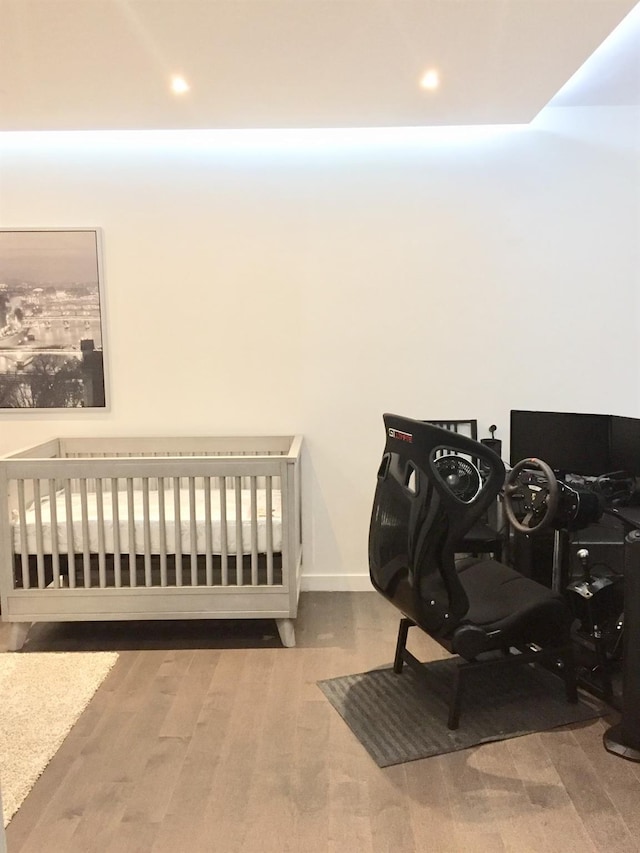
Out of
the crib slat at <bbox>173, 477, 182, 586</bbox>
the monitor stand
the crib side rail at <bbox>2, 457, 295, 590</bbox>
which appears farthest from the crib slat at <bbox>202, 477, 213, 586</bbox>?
the monitor stand

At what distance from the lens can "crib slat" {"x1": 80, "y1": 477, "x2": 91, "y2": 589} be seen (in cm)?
302

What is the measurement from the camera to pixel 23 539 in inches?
121

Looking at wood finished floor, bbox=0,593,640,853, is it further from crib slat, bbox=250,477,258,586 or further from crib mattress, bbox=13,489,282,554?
crib mattress, bbox=13,489,282,554

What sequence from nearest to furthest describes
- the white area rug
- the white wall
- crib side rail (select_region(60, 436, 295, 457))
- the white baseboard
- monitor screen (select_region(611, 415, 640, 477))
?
the white area rug → monitor screen (select_region(611, 415, 640, 477)) → the white wall → crib side rail (select_region(60, 436, 295, 457)) → the white baseboard

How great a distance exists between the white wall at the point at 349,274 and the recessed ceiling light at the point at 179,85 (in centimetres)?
59

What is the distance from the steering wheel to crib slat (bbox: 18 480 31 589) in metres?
2.11

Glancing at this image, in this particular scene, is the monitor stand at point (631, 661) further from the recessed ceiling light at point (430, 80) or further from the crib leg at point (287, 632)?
the recessed ceiling light at point (430, 80)

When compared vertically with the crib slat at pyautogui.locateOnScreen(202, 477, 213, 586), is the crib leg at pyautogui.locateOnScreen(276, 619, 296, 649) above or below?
below

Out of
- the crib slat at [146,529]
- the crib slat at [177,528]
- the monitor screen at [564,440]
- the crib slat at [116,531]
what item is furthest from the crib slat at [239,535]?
the monitor screen at [564,440]

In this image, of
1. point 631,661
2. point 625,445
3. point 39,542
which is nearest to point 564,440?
point 625,445

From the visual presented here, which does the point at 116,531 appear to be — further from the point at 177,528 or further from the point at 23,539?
the point at 23,539

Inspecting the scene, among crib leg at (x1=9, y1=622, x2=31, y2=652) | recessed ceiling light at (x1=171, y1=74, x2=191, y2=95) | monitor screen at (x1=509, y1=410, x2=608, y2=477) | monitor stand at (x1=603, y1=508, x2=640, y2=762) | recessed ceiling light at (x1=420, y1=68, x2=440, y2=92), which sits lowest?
crib leg at (x1=9, y1=622, x2=31, y2=652)

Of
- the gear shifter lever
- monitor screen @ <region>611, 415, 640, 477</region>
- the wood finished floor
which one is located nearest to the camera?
the wood finished floor

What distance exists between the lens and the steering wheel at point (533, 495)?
233 centimetres
